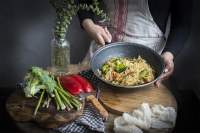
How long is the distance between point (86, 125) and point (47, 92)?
182 mm

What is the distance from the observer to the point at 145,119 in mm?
1585

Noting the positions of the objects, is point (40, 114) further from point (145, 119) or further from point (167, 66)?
point (167, 66)

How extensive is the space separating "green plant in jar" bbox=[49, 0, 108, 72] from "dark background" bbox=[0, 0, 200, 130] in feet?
2.55

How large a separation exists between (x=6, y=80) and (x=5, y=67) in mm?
92

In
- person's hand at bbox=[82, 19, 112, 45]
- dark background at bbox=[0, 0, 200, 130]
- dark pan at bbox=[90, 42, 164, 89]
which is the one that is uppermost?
person's hand at bbox=[82, 19, 112, 45]

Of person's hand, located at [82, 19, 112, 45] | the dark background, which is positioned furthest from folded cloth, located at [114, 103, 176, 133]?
the dark background

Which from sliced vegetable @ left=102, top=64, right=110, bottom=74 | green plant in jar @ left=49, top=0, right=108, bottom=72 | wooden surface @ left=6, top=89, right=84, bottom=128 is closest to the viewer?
wooden surface @ left=6, top=89, right=84, bottom=128

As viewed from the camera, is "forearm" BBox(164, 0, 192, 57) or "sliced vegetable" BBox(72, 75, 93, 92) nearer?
"sliced vegetable" BBox(72, 75, 93, 92)

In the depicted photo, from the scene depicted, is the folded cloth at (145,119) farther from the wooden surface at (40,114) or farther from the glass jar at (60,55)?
the glass jar at (60,55)

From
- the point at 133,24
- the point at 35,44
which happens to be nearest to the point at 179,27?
the point at 133,24

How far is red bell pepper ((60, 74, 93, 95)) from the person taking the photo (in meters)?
1.67

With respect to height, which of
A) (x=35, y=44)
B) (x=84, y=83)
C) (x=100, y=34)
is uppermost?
(x=100, y=34)

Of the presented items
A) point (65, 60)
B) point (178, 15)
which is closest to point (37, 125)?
point (65, 60)

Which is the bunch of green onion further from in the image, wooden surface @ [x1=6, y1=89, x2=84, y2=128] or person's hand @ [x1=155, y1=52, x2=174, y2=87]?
person's hand @ [x1=155, y1=52, x2=174, y2=87]
